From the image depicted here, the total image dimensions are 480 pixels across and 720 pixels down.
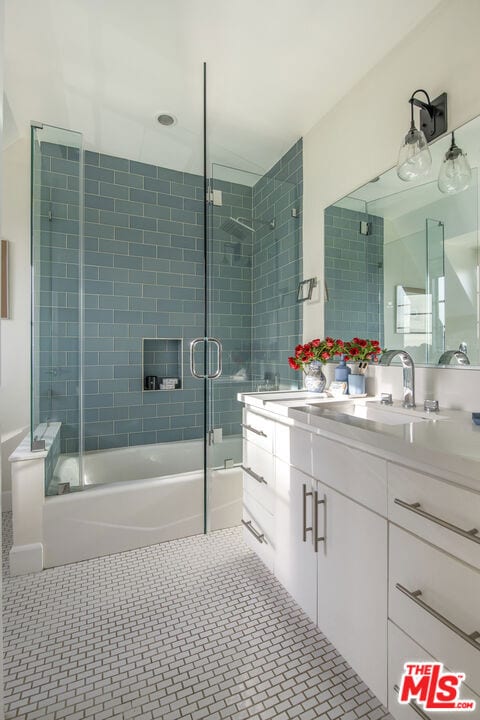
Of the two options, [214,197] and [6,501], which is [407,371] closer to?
[214,197]

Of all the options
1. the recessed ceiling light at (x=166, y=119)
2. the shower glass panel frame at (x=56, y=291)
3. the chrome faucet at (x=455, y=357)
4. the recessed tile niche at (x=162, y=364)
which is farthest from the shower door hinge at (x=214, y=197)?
the chrome faucet at (x=455, y=357)

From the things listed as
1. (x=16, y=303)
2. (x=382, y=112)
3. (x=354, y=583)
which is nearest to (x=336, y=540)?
(x=354, y=583)

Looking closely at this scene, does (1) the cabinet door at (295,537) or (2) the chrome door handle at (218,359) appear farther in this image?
(2) the chrome door handle at (218,359)

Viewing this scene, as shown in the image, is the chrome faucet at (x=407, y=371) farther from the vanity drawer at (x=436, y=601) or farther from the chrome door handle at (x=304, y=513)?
the vanity drawer at (x=436, y=601)

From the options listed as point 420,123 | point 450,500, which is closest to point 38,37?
point 420,123

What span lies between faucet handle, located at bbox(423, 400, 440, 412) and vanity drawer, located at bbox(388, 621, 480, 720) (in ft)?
2.69

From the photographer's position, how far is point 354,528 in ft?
3.89

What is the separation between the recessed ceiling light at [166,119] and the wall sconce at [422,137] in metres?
Answer: 1.55

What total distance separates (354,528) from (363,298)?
4.48ft

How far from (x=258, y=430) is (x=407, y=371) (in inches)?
31.1

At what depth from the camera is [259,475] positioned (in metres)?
1.90

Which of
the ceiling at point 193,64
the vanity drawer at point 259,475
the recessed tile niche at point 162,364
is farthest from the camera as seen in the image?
the recessed tile niche at point 162,364

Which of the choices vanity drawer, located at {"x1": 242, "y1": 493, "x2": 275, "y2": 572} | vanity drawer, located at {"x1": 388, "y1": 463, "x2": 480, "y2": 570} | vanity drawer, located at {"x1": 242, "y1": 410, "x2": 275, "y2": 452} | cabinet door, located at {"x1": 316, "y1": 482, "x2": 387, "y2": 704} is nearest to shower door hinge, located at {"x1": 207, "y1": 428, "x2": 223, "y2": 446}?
vanity drawer, located at {"x1": 242, "y1": 410, "x2": 275, "y2": 452}

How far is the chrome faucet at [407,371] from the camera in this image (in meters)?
1.59
